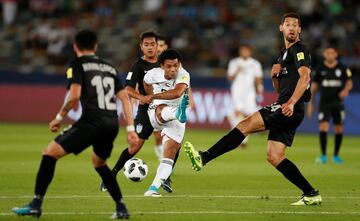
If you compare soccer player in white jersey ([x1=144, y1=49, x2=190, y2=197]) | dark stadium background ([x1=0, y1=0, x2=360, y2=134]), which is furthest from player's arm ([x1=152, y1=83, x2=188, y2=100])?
dark stadium background ([x1=0, y1=0, x2=360, y2=134])

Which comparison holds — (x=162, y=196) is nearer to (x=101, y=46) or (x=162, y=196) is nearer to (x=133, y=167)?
(x=133, y=167)

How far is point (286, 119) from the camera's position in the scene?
11.5 m

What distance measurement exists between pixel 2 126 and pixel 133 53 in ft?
19.6

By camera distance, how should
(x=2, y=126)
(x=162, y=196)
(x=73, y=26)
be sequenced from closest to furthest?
(x=162, y=196), (x=2, y=126), (x=73, y=26)

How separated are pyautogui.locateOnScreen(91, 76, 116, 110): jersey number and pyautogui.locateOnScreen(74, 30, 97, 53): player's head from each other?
1.15 ft

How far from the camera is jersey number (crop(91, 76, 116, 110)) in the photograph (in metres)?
9.76

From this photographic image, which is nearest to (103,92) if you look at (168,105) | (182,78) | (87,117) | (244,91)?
(87,117)

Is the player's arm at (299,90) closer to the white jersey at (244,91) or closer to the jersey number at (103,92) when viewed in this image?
the jersey number at (103,92)

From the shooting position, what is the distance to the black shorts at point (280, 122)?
11.5m

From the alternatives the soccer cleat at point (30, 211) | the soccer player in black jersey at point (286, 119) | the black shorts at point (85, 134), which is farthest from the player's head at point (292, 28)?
the soccer cleat at point (30, 211)

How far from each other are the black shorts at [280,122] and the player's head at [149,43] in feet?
8.07

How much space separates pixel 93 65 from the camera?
9.75 metres

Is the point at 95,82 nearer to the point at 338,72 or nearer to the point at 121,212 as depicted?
the point at 121,212

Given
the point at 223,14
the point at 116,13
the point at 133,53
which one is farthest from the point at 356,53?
the point at 116,13
